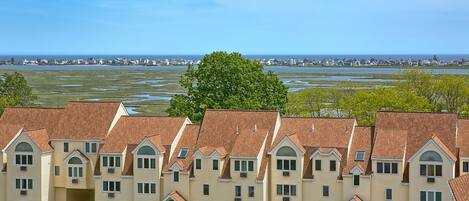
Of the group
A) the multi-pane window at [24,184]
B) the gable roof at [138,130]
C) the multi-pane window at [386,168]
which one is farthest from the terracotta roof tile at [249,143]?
the multi-pane window at [24,184]

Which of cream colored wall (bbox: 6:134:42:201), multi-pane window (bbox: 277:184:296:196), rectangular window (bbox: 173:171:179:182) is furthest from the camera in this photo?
cream colored wall (bbox: 6:134:42:201)

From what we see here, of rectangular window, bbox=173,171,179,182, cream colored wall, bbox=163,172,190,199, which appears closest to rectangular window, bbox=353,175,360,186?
cream colored wall, bbox=163,172,190,199

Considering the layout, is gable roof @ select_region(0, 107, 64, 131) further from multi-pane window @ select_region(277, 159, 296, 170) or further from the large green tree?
multi-pane window @ select_region(277, 159, 296, 170)

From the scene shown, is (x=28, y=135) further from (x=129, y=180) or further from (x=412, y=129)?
(x=412, y=129)

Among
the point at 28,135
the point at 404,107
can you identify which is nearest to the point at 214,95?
the point at 404,107

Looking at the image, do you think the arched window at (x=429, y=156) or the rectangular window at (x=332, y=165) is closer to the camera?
the arched window at (x=429, y=156)

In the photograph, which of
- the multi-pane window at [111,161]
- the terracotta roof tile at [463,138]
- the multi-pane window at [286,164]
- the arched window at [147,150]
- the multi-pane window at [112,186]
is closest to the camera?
the terracotta roof tile at [463,138]

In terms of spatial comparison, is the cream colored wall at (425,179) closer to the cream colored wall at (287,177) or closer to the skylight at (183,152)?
the cream colored wall at (287,177)

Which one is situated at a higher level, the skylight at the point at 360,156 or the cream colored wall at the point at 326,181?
the skylight at the point at 360,156
